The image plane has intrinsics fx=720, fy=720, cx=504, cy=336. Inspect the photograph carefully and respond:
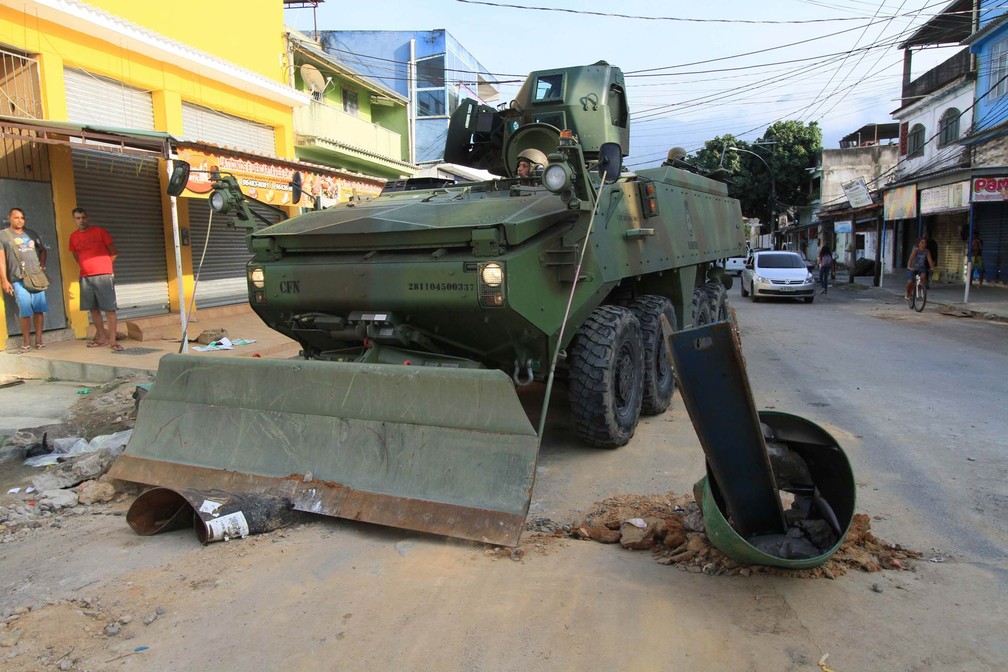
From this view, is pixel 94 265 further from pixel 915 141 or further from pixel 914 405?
pixel 915 141

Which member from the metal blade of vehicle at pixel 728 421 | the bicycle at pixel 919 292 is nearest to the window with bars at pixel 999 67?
the bicycle at pixel 919 292

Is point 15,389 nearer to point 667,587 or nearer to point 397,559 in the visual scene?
point 397,559

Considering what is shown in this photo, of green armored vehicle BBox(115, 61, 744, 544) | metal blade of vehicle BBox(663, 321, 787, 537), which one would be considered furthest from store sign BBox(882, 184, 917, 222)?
metal blade of vehicle BBox(663, 321, 787, 537)

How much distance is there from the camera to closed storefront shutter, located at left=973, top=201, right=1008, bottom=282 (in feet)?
67.0

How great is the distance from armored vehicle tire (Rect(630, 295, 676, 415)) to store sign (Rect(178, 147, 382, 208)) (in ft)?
13.2

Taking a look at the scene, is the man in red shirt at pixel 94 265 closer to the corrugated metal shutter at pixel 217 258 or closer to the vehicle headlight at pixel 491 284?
the corrugated metal shutter at pixel 217 258

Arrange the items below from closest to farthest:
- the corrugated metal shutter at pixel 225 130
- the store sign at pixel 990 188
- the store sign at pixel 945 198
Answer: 1. the corrugated metal shutter at pixel 225 130
2. the store sign at pixel 990 188
3. the store sign at pixel 945 198

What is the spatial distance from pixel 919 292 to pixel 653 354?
41.5 feet

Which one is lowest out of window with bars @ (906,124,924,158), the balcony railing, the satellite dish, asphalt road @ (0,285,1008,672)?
asphalt road @ (0,285,1008,672)

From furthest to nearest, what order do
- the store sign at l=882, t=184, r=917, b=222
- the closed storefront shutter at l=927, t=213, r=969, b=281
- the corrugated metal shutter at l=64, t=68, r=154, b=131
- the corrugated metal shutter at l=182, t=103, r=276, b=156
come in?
the closed storefront shutter at l=927, t=213, r=969, b=281 < the store sign at l=882, t=184, r=917, b=222 < the corrugated metal shutter at l=182, t=103, r=276, b=156 < the corrugated metal shutter at l=64, t=68, r=154, b=131

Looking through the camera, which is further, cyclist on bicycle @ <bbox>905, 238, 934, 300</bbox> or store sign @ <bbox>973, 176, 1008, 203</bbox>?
cyclist on bicycle @ <bbox>905, 238, 934, 300</bbox>

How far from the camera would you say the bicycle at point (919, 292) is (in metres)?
15.7

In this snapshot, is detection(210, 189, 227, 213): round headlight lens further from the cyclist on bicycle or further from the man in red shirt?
the cyclist on bicycle

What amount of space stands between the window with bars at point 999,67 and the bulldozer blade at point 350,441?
22770 millimetres
